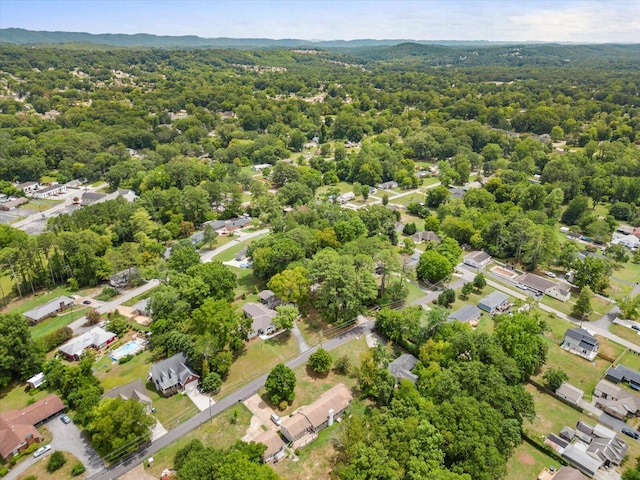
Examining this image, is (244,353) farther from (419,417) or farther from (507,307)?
(507,307)

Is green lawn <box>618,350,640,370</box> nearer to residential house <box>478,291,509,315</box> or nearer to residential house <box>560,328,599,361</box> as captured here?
residential house <box>560,328,599,361</box>

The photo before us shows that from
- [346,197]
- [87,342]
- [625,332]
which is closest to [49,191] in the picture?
[87,342]

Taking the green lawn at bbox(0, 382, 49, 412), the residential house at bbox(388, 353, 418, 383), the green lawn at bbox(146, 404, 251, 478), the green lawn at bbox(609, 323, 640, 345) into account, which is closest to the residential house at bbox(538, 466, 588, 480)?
the residential house at bbox(388, 353, 418, 383)

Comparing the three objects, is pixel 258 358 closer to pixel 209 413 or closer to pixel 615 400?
pixel 209 413

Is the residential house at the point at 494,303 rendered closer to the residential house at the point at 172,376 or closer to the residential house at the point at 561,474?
the residential house at the point at 561,474

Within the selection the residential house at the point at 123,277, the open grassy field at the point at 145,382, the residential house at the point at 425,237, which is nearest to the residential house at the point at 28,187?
the residential house at the point at 123,277
